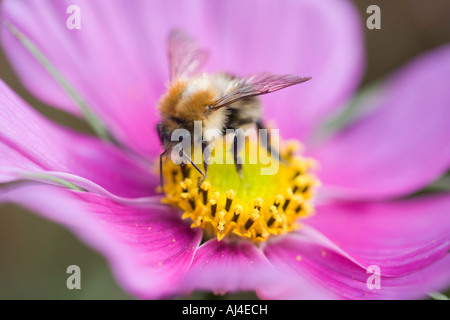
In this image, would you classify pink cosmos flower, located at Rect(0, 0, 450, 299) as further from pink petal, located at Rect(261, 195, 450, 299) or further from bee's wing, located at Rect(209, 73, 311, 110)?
bee's wing, located at Rect(209, 73, 311, 110)

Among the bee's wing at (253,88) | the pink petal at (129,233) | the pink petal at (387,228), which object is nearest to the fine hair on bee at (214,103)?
the bee's wing at (253,88)

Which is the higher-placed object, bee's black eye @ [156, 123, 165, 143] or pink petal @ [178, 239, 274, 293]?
bee's black eye @ [156, 123, 165, 143]

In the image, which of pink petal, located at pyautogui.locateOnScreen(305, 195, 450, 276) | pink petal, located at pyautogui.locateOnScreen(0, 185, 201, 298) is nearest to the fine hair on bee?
pink petal, located at pyautogui.locateOnScreen(0, 185, 201, 298)

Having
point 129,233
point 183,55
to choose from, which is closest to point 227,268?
point 129,233

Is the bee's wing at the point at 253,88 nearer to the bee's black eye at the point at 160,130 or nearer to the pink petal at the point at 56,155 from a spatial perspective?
the bee's black eye at the point at 160,130

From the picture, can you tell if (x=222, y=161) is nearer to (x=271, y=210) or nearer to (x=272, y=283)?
(x=271, y=210)

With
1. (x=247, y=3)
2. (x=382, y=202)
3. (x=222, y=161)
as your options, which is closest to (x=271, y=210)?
(x=222, y=161)

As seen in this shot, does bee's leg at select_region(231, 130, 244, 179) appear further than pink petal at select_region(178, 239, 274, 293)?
Yes
